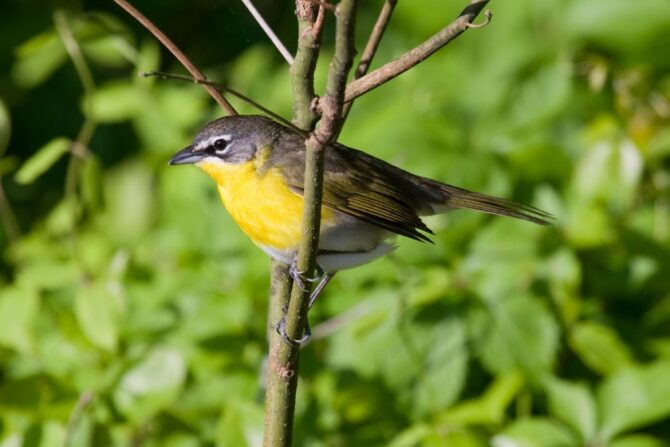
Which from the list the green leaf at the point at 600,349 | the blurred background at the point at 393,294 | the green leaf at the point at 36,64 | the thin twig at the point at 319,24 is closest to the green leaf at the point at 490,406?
the blurred background at the point at 393,294

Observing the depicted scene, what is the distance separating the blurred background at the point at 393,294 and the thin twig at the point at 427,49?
2.48 feet

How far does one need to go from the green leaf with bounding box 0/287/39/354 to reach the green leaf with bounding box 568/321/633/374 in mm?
1669

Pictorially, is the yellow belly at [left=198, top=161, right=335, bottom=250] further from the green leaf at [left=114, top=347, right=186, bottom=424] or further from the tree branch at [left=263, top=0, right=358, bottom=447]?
the green leaf at [left=114, top=347, right=186, bottom=424]

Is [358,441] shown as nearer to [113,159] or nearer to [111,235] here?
[111,235]

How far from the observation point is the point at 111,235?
14.0 ft

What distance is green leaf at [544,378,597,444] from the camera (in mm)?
2979

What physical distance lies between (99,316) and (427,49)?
1.65 m

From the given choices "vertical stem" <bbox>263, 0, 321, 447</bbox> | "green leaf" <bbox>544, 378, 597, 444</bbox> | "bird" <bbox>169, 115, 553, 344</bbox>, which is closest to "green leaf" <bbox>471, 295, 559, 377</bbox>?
"green leaf" <bbox>544, 378, 597, 444</bbox>

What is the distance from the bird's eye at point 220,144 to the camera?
8.38 feet

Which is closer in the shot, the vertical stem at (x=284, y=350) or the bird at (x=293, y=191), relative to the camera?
the vertical stem at (x=284, y=350)

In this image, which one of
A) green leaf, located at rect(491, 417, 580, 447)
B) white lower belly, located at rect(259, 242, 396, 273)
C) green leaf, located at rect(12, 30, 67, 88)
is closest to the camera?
white lower belly, located at rect(259, 242, 396, 273)

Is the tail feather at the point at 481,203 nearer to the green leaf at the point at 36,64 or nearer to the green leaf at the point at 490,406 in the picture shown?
the green leaf at the point at 490,406

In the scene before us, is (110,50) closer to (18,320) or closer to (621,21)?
(18,320)

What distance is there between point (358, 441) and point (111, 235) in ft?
5.34
